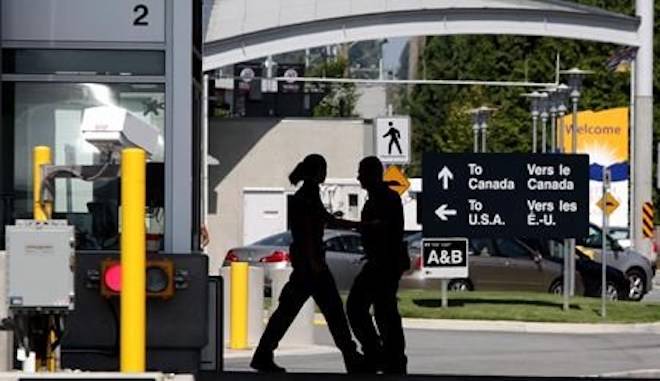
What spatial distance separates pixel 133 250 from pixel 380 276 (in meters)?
5.70

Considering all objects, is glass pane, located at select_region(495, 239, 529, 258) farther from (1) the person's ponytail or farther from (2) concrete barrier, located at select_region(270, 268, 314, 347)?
(1) the person's ponytail

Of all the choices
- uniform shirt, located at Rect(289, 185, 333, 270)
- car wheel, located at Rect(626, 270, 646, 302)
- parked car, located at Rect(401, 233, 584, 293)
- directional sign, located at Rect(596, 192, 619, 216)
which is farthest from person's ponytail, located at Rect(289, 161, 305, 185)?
car wheel, located at Rect(626, 270, 646, 302)

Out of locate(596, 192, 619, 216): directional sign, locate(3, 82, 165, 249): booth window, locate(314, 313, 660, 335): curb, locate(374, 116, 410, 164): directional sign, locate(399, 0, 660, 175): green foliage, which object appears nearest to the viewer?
locate(3, 82, 165, 249): booth window

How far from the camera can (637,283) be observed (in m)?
31.5

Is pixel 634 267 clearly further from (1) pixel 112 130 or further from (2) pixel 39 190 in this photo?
(2) pixel 39 190

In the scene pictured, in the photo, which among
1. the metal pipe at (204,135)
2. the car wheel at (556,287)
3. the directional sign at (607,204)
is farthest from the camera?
the car wheel at (556,287)

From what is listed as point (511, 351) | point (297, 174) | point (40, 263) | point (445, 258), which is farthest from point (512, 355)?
point (40, 263)

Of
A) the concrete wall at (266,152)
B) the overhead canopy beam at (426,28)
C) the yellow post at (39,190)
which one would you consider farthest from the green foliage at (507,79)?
the yellow post at (39,190)

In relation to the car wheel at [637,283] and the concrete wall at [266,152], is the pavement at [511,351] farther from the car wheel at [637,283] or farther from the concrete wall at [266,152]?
the concrete wall at [266,152]

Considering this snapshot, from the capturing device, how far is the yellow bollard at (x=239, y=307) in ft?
59.3

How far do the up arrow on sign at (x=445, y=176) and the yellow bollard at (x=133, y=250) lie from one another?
27.2 feet

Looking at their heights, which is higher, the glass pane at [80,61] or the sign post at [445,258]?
the glass pane at [80,61]

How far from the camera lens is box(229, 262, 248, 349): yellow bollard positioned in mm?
18062

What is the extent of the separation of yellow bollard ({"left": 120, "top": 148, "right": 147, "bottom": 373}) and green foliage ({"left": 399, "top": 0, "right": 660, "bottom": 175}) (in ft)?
150
